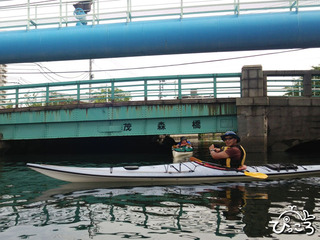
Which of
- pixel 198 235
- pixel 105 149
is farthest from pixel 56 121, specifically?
pixel 198 235

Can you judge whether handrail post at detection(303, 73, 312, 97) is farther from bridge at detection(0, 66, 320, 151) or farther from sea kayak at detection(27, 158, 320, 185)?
sea kayak at detection(27, 158, 320, 185)

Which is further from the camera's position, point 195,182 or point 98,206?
point 195,182

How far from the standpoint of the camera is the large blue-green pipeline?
11312 mm

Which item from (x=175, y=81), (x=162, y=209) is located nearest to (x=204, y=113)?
(x=175, y=81)

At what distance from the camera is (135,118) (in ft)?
46.1

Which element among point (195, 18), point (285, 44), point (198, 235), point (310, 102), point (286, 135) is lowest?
point (198, 235)

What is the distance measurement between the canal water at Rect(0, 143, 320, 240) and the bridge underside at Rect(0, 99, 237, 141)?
265 inches

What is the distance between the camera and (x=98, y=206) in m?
5.37

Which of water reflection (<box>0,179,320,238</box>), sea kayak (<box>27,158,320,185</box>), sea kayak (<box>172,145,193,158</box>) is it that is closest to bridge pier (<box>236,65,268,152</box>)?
sea kayak (<box>172,145,193,158</box>)

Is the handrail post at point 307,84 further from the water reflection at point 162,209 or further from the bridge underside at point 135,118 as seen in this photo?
the water reflection at point 162,209

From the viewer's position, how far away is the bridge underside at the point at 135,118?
13.9m

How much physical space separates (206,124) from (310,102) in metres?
5.17

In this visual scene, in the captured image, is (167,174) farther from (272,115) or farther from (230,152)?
(272,115)

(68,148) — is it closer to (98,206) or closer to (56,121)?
(56,121)
